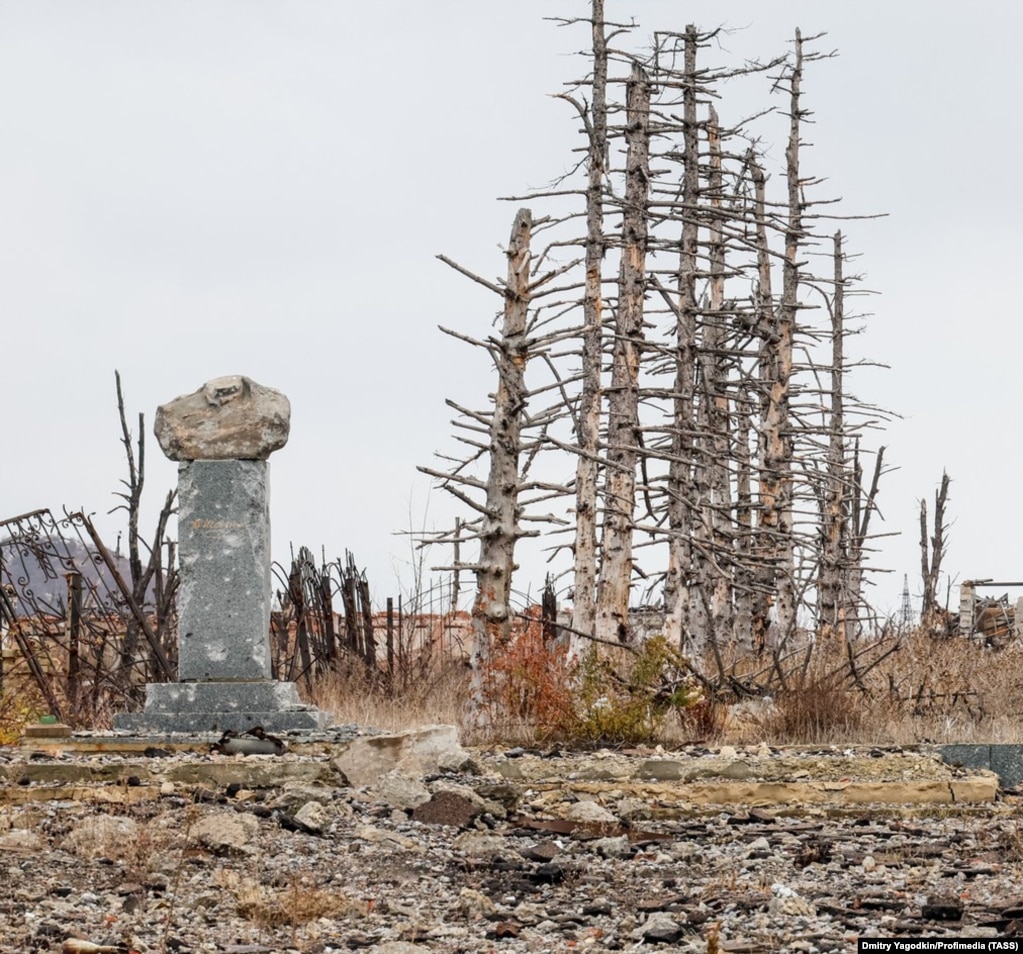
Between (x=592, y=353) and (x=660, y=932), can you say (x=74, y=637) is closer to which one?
(x=592, y=353)

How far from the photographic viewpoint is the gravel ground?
21.8 ft

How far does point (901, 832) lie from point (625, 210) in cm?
1165

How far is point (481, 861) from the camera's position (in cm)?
829

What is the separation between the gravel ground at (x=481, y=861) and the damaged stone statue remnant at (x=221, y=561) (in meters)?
1.37

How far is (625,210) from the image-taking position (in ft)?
63.1

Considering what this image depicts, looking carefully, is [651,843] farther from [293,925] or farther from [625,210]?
[625,210]

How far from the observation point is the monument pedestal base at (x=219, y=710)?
41.0ft

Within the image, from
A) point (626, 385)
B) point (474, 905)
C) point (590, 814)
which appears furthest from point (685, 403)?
point (474, 905)

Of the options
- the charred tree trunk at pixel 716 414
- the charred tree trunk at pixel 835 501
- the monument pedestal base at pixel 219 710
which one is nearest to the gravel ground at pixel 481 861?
the monument pedestal base at pixel 219 710

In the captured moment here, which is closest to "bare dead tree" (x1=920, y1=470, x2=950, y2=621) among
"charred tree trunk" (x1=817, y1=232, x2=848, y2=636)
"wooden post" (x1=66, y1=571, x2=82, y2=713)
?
"charred tree trunk" (x1=817, y1=232, x2=848, y2=636)

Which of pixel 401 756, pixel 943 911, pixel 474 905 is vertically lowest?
pixel 474 905

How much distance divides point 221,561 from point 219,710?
1285mm

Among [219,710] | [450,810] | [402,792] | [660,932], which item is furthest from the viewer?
[219,710]

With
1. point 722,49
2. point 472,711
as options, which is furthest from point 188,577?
point 722,49
